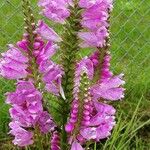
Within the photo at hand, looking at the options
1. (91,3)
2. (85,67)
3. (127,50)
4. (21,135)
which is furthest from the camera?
(127,50)

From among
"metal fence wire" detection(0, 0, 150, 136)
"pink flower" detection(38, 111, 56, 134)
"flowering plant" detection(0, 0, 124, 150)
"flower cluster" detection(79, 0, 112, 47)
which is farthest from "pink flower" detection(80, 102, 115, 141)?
"metal fence wire" detection(0, 0, 150, 136)

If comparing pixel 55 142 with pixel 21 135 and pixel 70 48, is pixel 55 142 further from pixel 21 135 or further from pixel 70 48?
pixel 70 48

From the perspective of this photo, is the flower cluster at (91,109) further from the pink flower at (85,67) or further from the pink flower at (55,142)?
the pink flower at (55,142)

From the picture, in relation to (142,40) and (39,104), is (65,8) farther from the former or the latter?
(142,40)

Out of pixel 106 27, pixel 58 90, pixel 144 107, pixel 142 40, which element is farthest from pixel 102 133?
pixel 142 40

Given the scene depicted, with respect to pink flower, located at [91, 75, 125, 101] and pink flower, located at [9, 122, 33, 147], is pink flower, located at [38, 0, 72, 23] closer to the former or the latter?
pink flower, located at [91, 75, 125, 101]

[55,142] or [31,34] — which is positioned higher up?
[31,34]

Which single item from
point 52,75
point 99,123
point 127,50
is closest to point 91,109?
point 99,123

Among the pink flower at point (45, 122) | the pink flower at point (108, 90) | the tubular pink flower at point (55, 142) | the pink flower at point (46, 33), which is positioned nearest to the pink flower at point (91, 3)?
the pink flower at point (46, 33)
